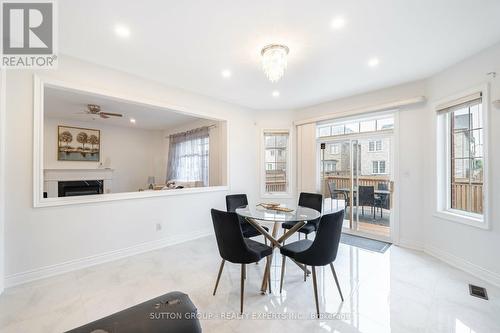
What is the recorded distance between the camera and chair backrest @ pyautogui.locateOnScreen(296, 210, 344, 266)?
1955mm

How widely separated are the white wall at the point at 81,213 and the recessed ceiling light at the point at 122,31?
922 millimetres

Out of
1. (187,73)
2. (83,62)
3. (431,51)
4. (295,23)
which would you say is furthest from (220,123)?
(431,51)

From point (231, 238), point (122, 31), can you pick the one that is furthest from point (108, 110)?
point (231, 238)

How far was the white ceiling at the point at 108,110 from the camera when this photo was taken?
13.8ft

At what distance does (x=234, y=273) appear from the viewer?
2684 millimetres

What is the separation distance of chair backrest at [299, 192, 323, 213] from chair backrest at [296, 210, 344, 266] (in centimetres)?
133

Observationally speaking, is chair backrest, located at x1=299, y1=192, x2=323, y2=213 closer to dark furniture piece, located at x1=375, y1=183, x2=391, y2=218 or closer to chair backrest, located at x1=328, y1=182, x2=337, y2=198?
chair backrest, located at x1=328, y1=182, x2=337, y2=198

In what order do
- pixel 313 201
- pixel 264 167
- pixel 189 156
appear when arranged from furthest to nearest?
pixel 189 156 < pixel 264 167 < pixel 313 201

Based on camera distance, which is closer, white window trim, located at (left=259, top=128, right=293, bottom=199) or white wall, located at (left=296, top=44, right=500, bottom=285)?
white wall, located at (left=296, top=44, right=500, bottom=285)

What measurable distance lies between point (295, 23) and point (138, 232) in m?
3.46

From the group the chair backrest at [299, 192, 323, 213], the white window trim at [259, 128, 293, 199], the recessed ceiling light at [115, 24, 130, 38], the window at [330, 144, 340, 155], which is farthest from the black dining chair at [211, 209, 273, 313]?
the window at [330, 144, 340, 155]

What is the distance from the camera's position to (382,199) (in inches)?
158

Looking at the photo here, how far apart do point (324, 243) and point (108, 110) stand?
5.56m

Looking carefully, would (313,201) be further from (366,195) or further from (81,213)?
(81,213)
